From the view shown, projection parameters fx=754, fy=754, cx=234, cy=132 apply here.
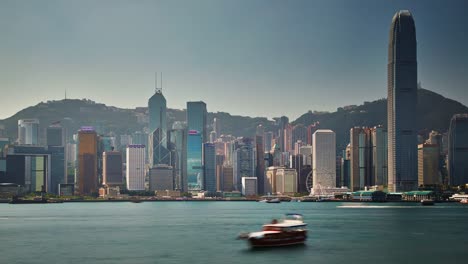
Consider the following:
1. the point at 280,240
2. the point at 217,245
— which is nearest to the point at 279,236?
the point at 280,240

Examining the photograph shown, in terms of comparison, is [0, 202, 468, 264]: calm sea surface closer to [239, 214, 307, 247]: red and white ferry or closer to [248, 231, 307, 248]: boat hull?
[248, 231, 307, 248]: boat hull

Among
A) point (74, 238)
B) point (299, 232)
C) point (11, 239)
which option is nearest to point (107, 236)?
point (74, 238)

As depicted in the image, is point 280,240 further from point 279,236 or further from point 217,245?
point 217,245

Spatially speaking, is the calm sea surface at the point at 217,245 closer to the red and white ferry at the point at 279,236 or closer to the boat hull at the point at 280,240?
the boat hull at the point at 280,240

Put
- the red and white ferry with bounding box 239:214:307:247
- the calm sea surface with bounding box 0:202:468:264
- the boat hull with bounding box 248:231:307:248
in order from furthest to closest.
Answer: the red and white ferry with bounding box 239:214:307:247 < the boat hull with bounding box 248:231:307:248 < the calm sea surface with bounding box 0:202:468:264

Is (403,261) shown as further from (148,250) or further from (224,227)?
(224,227)

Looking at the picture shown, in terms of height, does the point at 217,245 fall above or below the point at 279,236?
below

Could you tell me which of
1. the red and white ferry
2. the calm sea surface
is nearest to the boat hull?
the red and white ferry

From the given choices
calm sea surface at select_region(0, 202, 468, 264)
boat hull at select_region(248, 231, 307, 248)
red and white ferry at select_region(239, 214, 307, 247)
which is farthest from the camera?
red and white ferry at select_region(239, 214, 307, 247)
